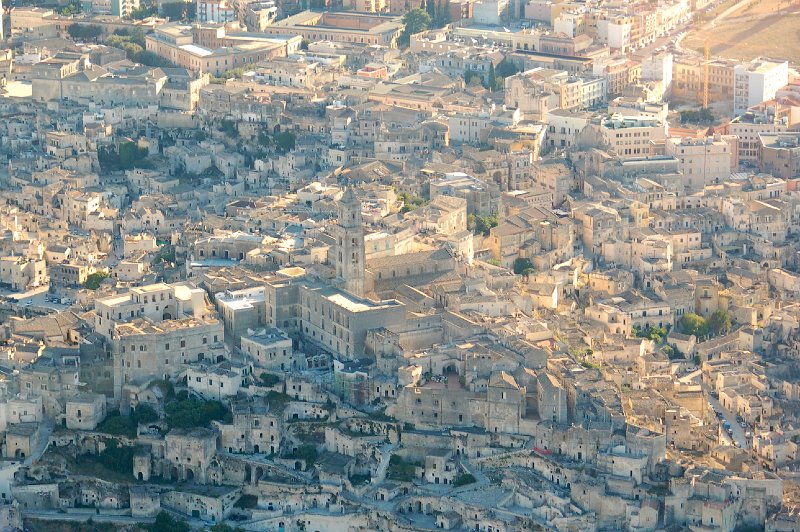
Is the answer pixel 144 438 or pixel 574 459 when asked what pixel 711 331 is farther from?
pixel 144 438

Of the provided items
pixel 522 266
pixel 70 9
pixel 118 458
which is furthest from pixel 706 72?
pixel 118 458

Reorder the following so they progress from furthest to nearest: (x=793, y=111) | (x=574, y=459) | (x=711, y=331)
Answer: (x=793, y=111)
(x=711, y=331)
(x=574, y=459)

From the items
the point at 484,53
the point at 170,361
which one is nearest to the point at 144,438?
the point at 170,361

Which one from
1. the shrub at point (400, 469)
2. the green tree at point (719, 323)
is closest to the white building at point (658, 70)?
the green tree at point (719, 323)

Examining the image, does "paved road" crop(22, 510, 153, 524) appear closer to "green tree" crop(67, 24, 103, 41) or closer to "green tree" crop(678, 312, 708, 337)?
"green tree" crop(678, 312, 708, 337)

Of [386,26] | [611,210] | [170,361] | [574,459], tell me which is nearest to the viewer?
[574,459]

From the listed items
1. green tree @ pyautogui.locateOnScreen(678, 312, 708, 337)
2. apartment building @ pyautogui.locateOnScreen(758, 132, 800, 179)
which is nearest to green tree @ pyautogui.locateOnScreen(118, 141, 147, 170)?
apartment building @ pyautogui.locateOnScreen(758, 132, 800, 179)
